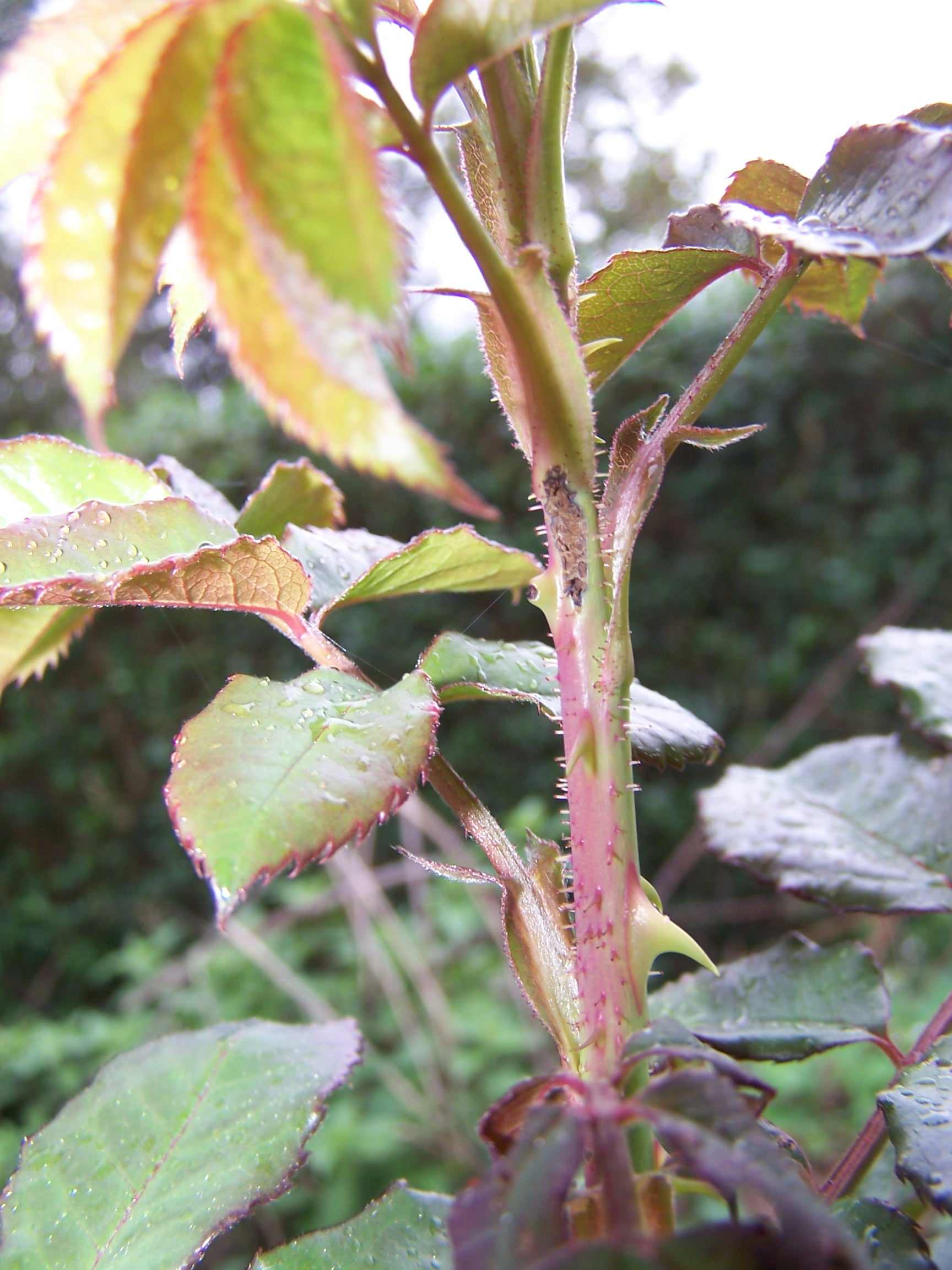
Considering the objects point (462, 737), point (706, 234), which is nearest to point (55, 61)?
point (706, 234)

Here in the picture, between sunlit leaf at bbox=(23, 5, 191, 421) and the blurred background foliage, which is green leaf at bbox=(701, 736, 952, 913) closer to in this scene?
sunlit leaf at bbox=(23, 5, 191, 421)

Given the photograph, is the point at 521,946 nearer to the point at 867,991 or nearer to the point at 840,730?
the point at 867,991

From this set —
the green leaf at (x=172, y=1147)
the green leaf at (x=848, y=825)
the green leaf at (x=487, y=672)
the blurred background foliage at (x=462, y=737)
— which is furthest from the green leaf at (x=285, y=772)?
the blurred background foliage at (x=462, y=737)

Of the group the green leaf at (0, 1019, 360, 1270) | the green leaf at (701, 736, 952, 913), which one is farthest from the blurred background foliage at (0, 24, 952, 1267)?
the green leaf at (0, 1019, 360, 1270)

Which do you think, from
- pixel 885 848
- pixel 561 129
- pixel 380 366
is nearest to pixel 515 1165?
pixel 380 366

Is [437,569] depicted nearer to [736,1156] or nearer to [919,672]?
[736,1156]
